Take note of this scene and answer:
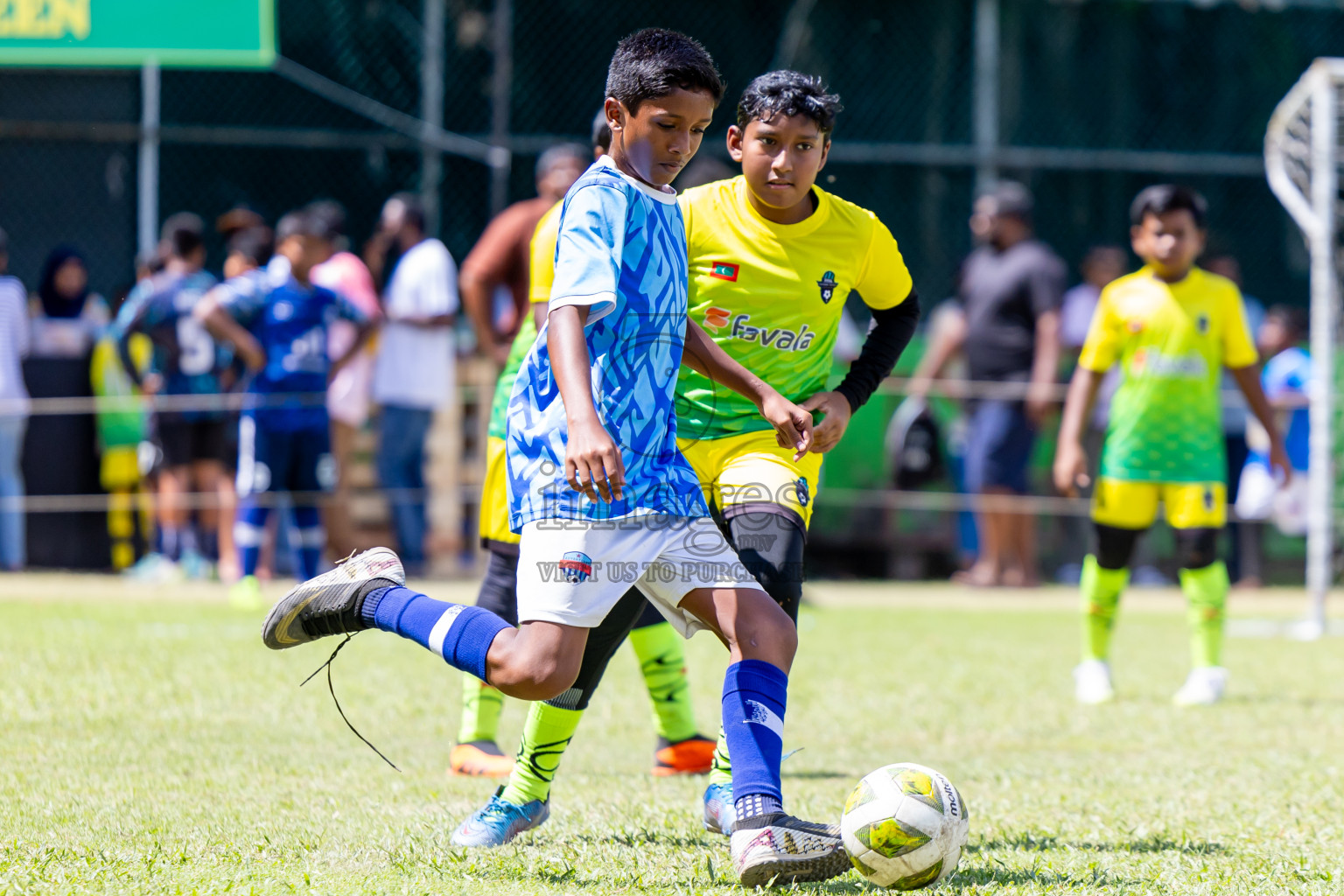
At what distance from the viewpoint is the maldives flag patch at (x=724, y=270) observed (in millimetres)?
4336

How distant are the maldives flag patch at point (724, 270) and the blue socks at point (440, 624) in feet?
3.74

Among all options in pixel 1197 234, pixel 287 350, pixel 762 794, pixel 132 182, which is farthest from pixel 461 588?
pixel 762 794

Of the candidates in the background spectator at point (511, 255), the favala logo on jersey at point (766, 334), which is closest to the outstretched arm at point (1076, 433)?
the background spectator at point (511, 255)

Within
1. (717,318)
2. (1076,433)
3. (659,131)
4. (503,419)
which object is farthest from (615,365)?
(1076,433)

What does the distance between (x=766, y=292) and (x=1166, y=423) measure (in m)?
3.16

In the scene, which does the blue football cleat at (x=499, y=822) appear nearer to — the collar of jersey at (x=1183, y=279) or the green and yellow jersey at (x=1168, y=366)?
the green and yellow jersey at (x=1168, y=366)

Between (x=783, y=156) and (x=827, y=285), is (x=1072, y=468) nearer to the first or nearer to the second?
(x=827, y=285)

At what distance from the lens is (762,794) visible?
3555mm

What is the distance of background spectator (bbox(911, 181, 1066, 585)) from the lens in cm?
1084

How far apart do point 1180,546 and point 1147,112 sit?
801 cm

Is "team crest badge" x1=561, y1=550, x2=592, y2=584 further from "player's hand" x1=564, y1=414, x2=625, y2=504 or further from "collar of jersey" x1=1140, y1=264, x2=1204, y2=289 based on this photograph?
"collar of jersey" x1=1140, y1=264, x2=1204, y2=289

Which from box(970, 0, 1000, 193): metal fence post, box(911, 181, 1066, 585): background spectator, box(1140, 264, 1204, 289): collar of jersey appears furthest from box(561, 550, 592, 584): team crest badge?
box(970, 0, 1000, 193): metal fence post

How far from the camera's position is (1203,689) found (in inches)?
266

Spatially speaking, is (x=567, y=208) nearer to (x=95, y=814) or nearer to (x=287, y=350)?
(x=95, y=814)
